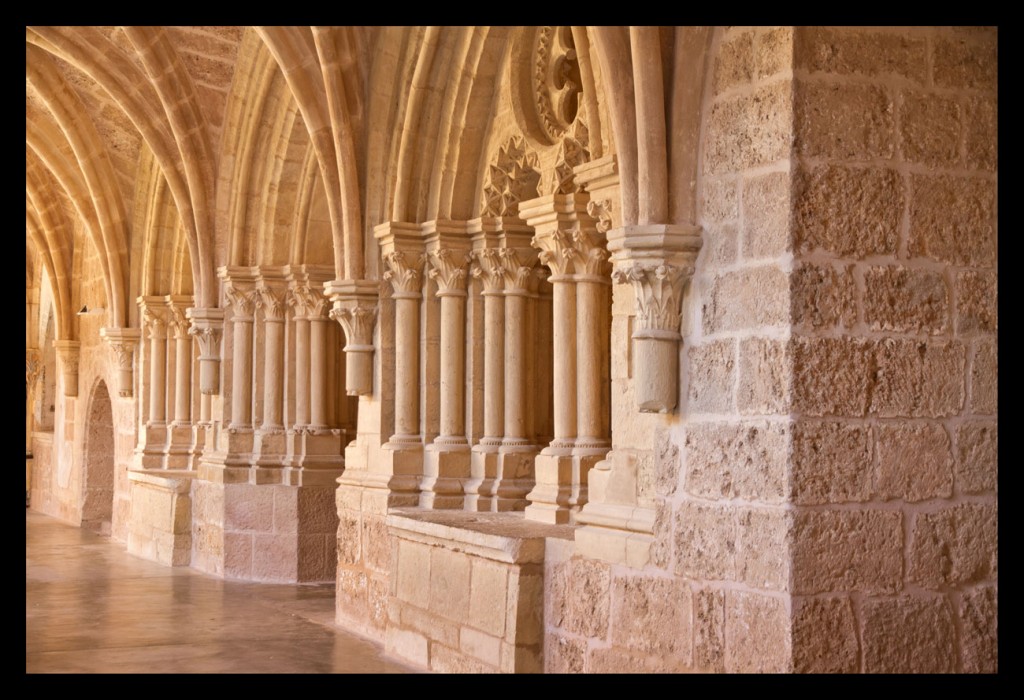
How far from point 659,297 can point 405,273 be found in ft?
10.8

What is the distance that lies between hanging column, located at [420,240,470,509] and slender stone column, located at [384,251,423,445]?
0.19 m

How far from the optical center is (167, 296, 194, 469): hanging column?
13.1 meters

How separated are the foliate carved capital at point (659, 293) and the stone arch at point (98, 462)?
12.4m

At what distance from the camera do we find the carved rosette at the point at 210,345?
11.3 metres

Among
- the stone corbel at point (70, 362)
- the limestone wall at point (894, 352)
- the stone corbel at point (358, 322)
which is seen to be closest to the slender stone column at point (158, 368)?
the stone corbel at point (70, 362)

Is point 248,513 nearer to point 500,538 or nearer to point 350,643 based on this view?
point 350,643

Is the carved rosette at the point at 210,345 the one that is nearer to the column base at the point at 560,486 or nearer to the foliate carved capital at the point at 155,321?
the foliate carved capital at the point at 155,321

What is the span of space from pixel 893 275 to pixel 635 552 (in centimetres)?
141

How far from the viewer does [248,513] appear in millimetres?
10352

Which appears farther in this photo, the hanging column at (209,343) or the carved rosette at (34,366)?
the carved rosette at (34,366)

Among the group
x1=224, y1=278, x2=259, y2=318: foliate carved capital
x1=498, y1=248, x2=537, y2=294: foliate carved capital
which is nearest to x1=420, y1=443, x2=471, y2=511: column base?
x1=498, y1=248, x2=537, y2=294: foliate carved capital

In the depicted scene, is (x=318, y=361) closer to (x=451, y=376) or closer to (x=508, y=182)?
(x=451, y=376)

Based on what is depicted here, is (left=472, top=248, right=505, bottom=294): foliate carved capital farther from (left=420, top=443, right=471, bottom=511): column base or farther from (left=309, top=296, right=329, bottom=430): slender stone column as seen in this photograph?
(left=309, top=296, right=329, bottom=430): slender stone column

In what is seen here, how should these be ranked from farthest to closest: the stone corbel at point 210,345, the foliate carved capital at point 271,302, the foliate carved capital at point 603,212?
the stone corbel at point 210,345, the foliate carved capital at point 271,302, the foliate carved capital at point 603,212
